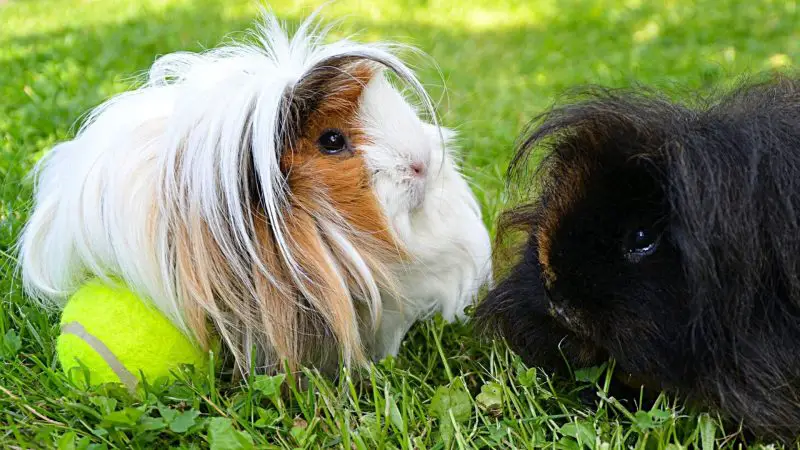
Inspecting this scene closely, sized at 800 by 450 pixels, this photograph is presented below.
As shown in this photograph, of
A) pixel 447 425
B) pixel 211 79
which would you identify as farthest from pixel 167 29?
pixel 447 425

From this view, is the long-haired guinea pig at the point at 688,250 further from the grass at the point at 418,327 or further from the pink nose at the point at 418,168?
the pink nose at the point at 418,168

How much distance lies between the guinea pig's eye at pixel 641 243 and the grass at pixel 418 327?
0.32 metres

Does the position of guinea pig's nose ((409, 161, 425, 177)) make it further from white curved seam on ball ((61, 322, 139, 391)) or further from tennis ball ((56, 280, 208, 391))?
white curved seam on ball ((61, 322, 139, 391))

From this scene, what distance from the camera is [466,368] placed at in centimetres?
194

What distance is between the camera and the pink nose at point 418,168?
1.78m

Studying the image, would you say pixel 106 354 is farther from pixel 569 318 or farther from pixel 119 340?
pixel 569 318

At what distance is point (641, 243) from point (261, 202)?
78 cm

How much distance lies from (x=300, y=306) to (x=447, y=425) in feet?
1.30

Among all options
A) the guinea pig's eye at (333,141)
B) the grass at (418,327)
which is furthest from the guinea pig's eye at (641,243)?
the guinea pig's eye at (333,141)

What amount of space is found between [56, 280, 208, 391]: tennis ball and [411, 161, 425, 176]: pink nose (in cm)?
63

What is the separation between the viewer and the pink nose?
1.78 metres

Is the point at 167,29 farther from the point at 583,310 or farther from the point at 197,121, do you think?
the point at 583,310

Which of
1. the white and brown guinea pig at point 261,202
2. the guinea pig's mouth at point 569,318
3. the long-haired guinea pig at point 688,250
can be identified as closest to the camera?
the long-haired guinea pig at point 688,250

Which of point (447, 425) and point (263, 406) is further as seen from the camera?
point (263, 406)
